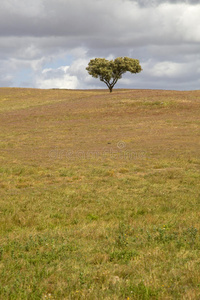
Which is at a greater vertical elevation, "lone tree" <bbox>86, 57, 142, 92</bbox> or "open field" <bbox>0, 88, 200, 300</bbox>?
"lone tree" <bbox>86, 57, 142, 92</bbox>

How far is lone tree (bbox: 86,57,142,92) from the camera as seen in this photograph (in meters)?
90.5

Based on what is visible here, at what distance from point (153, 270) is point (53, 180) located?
12259 millimetres

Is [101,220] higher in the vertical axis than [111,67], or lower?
lower

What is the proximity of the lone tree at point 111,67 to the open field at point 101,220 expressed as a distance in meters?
61.0

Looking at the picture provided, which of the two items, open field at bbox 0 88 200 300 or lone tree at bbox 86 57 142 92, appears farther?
lone tree at bbox 86 57 142 92

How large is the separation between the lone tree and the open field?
61.0 metres

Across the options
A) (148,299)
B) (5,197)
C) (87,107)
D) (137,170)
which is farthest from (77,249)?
(87,107)

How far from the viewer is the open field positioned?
5914 mm

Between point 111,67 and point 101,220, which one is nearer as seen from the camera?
point 101,220

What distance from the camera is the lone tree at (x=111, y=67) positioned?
297 ft

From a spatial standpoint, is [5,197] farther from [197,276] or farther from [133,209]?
[197,276]

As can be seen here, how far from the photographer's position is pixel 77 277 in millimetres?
6152

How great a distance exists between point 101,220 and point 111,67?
85821 mm

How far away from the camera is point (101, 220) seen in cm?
1072
